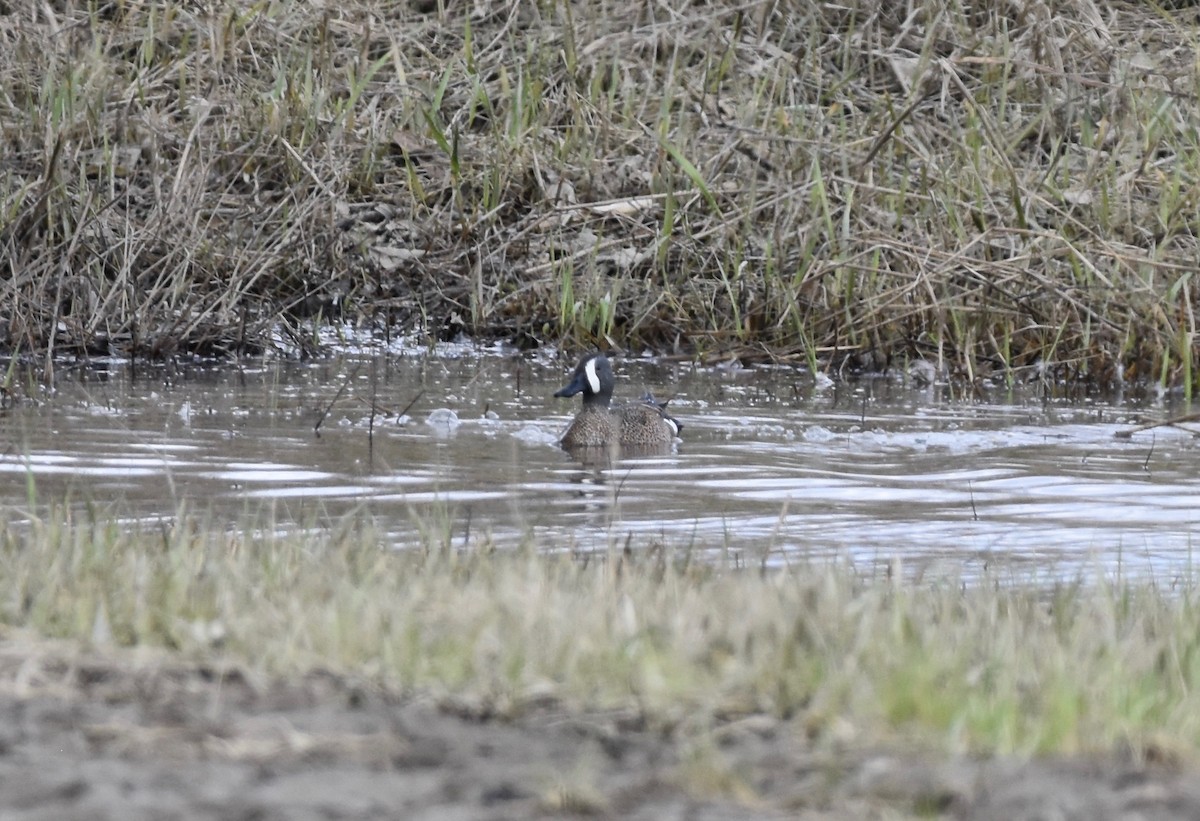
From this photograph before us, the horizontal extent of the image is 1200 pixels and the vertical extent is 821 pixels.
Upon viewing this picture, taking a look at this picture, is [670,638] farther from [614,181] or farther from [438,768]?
[614,181]

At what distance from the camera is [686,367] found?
12961 millimetres

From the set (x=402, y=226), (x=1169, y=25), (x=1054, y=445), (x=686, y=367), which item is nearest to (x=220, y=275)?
(x=402, y=226)

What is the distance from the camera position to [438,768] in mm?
3084

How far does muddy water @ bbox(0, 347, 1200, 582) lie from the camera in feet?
21.9

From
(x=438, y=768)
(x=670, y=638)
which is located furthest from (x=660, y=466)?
(x=438, y=768)

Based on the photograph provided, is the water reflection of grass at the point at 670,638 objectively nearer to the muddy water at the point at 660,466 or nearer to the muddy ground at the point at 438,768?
the muddy ground at the point at 438,768

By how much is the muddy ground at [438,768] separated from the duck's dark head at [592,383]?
22.9 ft

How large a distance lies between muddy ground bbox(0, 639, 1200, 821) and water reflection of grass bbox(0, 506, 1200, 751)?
0.30 feet

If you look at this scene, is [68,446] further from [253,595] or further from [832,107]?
[832,107]

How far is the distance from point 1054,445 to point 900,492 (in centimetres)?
188

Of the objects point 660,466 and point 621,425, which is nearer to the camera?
point 660,466

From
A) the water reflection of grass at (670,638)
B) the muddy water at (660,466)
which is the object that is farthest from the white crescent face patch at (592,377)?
the water reflection of grass at (670,638)

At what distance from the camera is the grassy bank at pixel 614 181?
1205 centimetres

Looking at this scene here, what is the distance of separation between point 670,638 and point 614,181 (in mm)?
10956
